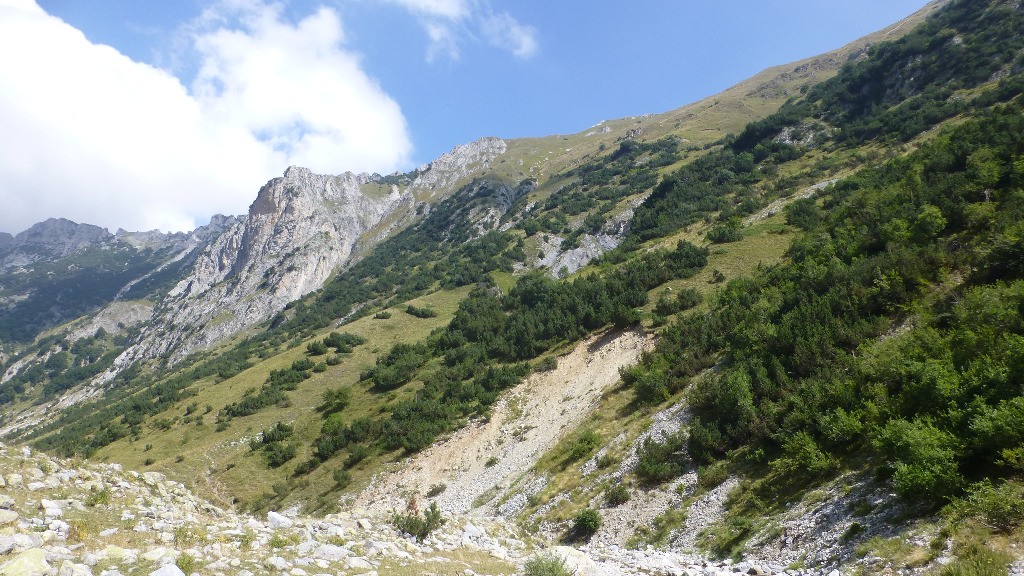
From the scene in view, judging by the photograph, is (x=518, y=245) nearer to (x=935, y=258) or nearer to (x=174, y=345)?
(x=935, y=258)

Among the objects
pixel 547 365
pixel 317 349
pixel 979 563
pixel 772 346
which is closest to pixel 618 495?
pixel 772 346

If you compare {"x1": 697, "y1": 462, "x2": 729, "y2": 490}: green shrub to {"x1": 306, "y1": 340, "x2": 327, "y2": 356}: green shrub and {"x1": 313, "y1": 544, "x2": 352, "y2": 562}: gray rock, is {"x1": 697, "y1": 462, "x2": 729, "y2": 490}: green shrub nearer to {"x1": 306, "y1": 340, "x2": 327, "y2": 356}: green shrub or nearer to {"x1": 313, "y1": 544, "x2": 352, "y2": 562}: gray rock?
{"x1": 313, "y1": 544, "x2": 352, "y2": 562}: gray rock

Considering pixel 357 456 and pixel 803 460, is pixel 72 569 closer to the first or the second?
pixel 803 460

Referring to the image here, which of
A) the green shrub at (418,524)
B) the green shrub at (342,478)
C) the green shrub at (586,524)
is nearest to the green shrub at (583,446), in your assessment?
the green shrub at (586,524)

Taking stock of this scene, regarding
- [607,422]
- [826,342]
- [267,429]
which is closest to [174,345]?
[267,429]

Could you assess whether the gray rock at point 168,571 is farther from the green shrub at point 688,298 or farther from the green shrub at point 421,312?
the green shrub at point 421,312

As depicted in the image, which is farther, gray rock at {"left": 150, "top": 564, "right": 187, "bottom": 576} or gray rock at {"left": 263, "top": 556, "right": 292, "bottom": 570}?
gray rock at {"left": 263, "top": 556, "right": 292, "bottom": 570}

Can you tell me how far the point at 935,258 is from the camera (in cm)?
1566

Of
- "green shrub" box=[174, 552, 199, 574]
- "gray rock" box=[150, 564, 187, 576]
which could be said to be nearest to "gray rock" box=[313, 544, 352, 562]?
"green shrub" box=[174, 552, 199, 574]

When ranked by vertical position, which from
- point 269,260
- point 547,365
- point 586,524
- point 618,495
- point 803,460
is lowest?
point 586,524

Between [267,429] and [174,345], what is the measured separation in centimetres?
12371

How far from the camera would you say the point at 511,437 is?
960 inches

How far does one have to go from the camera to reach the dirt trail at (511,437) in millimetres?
21375

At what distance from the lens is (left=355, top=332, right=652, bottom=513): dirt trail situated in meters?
21.4
